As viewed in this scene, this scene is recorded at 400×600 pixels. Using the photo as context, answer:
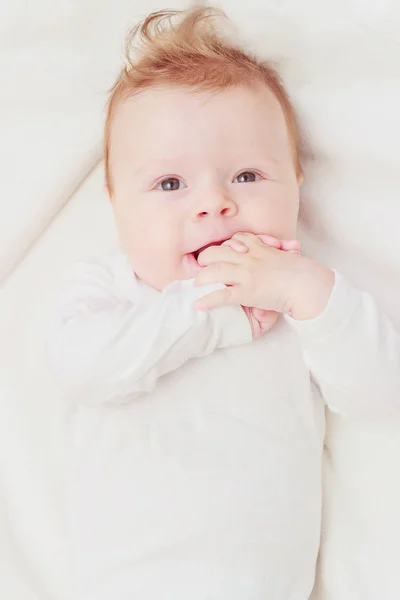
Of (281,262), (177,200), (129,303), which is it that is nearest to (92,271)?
(129,303)

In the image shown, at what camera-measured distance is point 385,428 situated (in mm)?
1218

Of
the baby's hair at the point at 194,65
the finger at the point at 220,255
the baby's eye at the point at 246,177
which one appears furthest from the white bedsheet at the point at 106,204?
the finger at the point at 220,255

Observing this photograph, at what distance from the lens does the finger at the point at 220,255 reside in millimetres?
1113

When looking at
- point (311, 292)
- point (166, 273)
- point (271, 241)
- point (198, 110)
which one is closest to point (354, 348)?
point (311, 292)

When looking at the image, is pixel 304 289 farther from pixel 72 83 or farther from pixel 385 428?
pixel 72 83

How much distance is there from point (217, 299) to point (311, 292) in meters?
0.13

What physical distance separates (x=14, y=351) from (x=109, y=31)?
0.66 metres

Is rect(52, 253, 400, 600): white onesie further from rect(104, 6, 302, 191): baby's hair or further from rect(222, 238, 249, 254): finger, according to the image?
rect(104, 6, 302, 191): baby's hair

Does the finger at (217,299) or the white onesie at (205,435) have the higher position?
the finger at (217,299)

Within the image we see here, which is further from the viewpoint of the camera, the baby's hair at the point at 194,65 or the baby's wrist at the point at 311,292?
the baby's hair at the point at 194,65

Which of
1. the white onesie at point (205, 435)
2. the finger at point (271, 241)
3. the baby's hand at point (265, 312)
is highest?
the finger at point (271, 241)

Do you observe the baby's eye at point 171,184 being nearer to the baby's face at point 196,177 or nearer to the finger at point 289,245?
the baby's face at point 196,177

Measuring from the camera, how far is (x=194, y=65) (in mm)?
1247

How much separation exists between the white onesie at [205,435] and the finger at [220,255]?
0.05 meters
